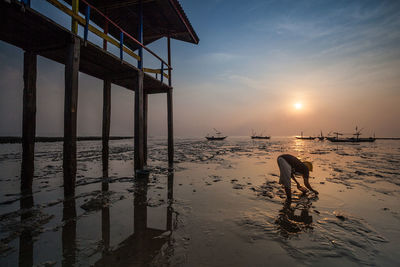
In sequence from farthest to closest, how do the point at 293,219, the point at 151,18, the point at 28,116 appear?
the point at 151,18 → the point at 28,116 → the point at 293,219

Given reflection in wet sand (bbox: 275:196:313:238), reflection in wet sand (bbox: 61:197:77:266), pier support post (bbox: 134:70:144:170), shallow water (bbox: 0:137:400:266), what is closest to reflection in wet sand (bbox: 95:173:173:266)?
shallow water (bbox: 0:137:400:266)

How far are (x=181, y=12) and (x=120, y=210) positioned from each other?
10147 millimetres

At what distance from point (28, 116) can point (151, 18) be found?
8.03m

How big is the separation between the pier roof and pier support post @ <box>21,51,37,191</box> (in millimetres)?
4824

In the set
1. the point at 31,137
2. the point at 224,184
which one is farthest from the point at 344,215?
the point at 31,137

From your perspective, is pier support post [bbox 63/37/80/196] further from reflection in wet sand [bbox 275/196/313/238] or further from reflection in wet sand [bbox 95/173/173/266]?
reflection in wet sand [bbox 275/196/313/238]

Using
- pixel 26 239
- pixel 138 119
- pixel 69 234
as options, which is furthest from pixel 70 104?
pixel 69 234

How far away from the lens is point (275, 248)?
2766 mm

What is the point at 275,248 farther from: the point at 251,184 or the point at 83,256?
the point at 251,184

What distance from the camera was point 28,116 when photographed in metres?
5.57

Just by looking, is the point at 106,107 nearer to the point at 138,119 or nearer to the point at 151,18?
the point at 138,119

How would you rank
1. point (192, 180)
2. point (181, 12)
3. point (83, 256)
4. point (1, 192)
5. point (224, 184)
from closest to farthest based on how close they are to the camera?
1. point (83, 256)
2. point (1, 192)
3. point (224, 184)
4. point (192, 180)
5. point (181, 12)

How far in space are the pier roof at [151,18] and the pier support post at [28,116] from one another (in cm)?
482

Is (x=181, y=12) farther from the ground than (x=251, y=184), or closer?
farther from the ground
